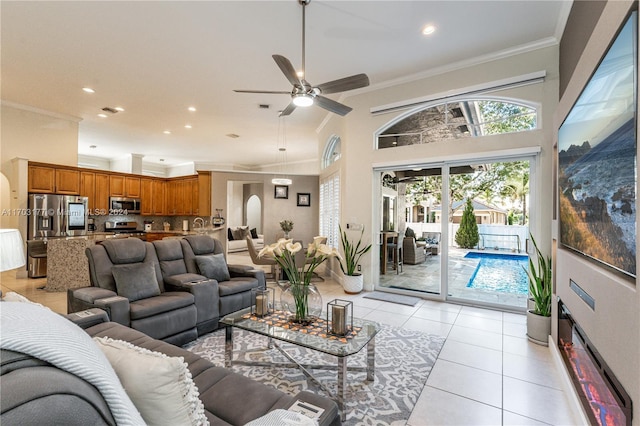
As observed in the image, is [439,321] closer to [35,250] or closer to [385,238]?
[385,238]

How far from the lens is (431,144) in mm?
4402

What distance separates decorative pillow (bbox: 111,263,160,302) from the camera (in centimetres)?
279

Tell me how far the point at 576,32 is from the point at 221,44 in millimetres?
3796

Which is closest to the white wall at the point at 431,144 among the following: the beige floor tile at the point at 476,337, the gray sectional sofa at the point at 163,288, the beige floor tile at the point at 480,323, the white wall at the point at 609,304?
the beige floor tile at the point at 480,323

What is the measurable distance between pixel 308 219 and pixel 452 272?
13.5 ft

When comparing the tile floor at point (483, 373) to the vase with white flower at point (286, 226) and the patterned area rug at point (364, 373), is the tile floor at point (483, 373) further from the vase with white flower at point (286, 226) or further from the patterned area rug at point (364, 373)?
the vase with white flower at point (286, 226)

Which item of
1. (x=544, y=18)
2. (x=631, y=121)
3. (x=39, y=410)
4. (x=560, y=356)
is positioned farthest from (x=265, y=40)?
(x=560, y=356)

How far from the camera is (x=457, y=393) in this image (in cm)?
217

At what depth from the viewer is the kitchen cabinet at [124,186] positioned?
7.73 meters

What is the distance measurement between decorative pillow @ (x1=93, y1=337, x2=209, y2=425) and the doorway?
13.9 ft

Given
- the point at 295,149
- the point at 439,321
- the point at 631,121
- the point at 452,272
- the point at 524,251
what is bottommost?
the point at 439,321

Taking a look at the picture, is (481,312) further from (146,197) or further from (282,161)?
(146,197)

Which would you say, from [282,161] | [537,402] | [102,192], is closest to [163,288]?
[537,402]

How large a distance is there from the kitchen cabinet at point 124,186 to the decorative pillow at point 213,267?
5.91 meters
